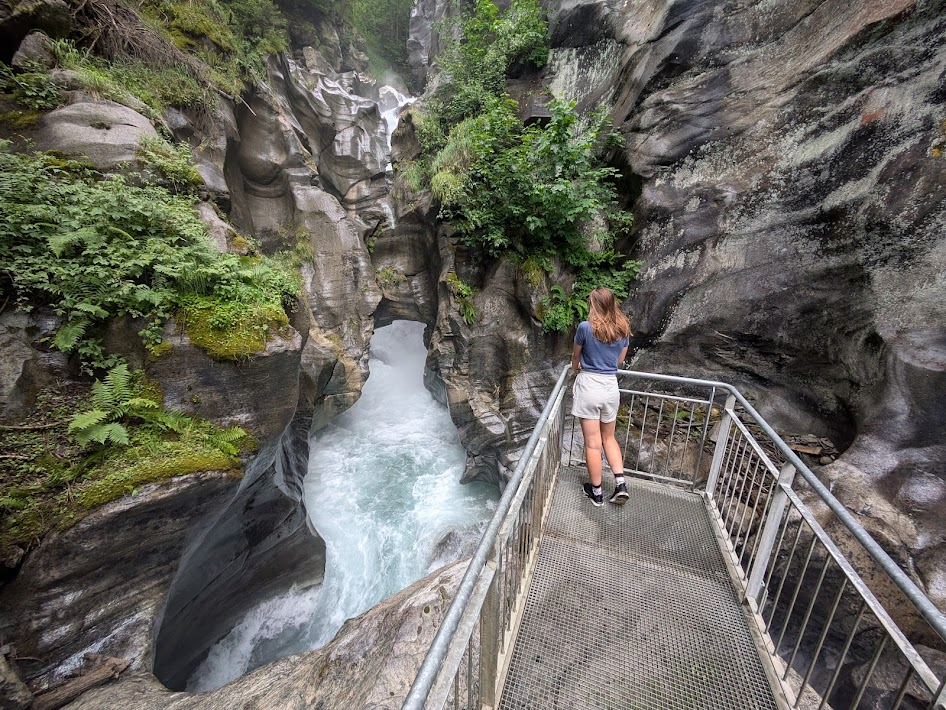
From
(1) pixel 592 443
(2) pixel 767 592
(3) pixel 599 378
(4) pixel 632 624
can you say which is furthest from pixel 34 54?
(2) pixel 767 592

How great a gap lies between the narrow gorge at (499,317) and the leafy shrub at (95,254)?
0.22m

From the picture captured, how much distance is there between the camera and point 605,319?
138 inches

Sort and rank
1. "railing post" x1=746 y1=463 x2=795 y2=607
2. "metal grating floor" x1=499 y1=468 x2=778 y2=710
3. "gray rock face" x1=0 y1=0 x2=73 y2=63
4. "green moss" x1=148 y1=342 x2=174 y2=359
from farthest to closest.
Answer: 1. "gray rock face" x1=0 y1=0 x2=73 y2=63
2. "green moss" x1=148 y1=342 x2=174 y2=359
3. "railing post" x1=746 y1=463 x2=795 y2=607
4. "metal grating floor" x1=499 y1=468 x2=778 y2=710

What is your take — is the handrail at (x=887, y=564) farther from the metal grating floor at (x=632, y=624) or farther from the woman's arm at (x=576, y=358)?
the woman's arm at (x=576, y=358)

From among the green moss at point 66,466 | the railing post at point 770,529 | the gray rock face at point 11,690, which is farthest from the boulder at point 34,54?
the railing post at point 770,529

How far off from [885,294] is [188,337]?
10340 mm

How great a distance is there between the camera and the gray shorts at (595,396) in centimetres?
358

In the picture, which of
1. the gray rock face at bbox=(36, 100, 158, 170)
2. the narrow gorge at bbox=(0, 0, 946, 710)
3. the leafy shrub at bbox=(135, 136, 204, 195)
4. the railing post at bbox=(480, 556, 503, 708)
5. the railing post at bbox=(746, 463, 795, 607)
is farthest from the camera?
the leafy shrub at bbox=(135, 136, 204, 195)

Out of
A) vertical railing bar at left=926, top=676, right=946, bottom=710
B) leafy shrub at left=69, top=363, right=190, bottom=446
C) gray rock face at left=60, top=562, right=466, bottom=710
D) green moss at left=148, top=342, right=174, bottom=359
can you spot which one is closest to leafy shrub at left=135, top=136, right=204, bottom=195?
green moss at left=148, top=342, right=174, bottom=359

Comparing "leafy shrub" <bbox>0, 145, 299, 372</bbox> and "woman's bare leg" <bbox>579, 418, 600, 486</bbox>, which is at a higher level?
"leafy shrub" <bbox>0, 145, 299, 372</bbox>

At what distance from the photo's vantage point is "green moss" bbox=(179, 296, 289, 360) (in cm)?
503

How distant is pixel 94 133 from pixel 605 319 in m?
7.95

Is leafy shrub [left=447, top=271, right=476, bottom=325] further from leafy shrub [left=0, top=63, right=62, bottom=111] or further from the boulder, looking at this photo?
the boulder

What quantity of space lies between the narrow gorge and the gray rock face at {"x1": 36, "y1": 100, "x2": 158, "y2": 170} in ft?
0.13
